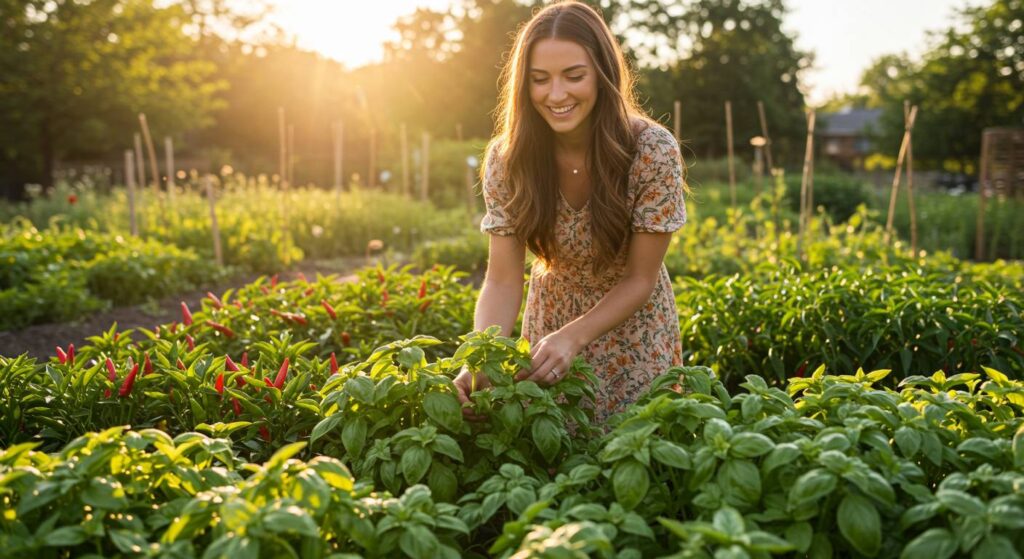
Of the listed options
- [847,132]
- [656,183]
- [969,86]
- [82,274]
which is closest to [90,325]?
Result: [82,274]

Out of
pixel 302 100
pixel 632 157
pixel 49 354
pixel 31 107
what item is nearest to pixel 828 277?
pixel 632 157

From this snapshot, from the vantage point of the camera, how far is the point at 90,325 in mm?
6691

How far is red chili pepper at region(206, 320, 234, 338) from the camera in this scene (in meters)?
3.73

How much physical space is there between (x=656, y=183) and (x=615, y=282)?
1.40 ft

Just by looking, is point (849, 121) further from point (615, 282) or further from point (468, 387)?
point (468, 387)

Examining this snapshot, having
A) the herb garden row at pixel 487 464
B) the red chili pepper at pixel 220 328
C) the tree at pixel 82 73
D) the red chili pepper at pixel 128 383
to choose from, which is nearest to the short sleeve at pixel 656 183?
the herb garden row at pixel 487 464

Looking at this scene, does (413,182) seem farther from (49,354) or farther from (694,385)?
(694,385)

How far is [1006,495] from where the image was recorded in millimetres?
1489

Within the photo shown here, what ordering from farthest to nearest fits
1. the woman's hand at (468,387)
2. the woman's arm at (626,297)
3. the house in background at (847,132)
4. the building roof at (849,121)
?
the building roof at (849,121), the house in background at (847,132), the woman's arm at (626,297), the woman's hand at (468,387)

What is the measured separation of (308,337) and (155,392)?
1.54 metres

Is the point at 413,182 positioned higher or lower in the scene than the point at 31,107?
lower

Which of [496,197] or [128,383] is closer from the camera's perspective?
[128,383]

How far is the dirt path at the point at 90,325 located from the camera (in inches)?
234

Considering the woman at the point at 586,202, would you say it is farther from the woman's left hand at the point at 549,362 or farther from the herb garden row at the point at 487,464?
the herb garden row at the point at 487,464
